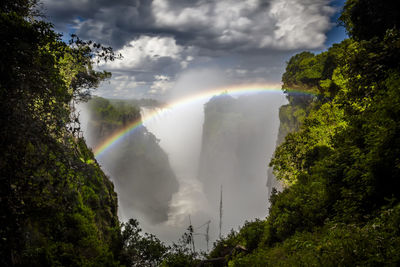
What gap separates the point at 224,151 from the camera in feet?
463

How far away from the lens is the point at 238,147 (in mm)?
143375

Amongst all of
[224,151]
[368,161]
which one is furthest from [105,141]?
[224,151]

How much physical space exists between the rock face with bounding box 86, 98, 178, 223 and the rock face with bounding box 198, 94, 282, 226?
38422mm

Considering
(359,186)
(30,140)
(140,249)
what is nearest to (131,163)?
(140,249)

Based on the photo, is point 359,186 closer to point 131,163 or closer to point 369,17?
point 369,17

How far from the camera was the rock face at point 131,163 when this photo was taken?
5925 cm

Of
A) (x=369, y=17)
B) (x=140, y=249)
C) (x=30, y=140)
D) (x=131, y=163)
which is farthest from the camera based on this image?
(x=131, y=163)

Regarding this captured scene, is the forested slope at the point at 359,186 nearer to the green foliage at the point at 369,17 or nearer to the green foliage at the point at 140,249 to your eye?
→ the green foliage at the point at 369,17

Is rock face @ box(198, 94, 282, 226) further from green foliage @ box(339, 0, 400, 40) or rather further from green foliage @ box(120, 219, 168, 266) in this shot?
green foliage @ box(339, 0, 400, 40)

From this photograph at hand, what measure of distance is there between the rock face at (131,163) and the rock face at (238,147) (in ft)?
126

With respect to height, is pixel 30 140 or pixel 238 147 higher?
pixel 238 147

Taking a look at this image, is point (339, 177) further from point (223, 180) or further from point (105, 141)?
point (223, 180)

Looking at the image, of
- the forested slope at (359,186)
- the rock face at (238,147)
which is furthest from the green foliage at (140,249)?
the rock face at (238,147)

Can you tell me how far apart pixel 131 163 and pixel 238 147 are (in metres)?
91.5
